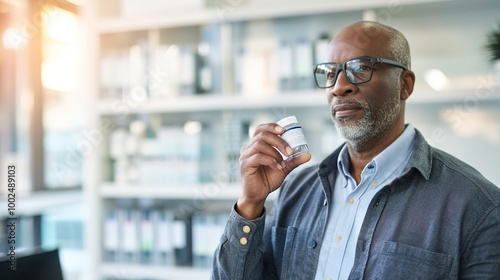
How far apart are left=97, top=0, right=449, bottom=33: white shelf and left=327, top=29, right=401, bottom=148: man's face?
0.85 meters

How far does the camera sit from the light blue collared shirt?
3.89ft

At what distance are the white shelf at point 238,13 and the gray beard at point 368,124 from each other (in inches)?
35.8

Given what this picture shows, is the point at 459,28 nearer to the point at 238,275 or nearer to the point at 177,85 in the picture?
the point at 177,85

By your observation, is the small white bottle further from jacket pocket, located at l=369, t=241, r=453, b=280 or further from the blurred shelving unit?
the blurred shelving unit

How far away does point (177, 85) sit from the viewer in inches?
94.9

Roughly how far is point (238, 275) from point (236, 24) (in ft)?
5.55

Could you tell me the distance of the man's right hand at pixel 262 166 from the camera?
1.14 m

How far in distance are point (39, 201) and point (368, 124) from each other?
197 centimetres

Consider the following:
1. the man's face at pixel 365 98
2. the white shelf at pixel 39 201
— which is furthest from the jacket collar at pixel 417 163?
the white shelf at pixel 39 201

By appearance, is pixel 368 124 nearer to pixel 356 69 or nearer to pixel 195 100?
pixel 356 69

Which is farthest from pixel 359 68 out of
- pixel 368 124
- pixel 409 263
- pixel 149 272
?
pixel 149 272

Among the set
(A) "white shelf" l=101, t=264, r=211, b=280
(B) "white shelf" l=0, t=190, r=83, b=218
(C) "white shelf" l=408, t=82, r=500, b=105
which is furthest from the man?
(B) "white shelf" l=0, t=190, r=83, b=218

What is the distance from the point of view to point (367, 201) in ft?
3.98

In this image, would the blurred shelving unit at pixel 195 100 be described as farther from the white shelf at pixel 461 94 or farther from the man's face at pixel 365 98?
the man's face at pixel 365 98
